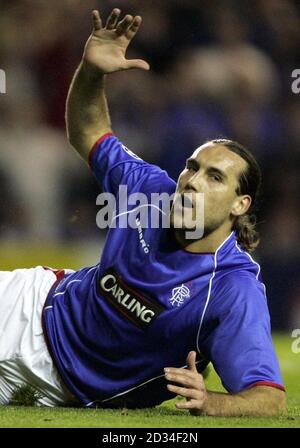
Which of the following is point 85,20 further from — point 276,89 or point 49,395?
point 49,395

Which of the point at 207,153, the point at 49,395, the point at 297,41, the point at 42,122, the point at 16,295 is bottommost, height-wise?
the point at 49,395

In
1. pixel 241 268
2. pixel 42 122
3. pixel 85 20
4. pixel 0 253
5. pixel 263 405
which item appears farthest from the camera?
pixel 85 20

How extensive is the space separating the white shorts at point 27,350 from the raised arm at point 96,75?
0.79 m

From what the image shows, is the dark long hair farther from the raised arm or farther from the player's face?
the raised arm

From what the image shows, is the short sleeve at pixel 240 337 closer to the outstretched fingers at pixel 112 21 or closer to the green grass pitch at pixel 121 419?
the green grass pitch at pixel 121 419

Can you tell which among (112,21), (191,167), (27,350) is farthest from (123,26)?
(27,350)

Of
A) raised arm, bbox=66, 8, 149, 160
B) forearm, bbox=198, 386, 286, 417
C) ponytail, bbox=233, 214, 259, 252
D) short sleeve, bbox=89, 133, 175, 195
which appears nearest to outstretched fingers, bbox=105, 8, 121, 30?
raised arm, bbox=66, 8, 149, 160

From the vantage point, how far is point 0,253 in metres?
8.35

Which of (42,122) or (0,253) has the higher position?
(42,122)

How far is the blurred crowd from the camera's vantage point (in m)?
8.62

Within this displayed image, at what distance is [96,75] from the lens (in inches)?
196

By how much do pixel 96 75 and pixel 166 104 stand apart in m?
4.42

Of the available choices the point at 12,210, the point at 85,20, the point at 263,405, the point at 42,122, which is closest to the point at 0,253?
the point at 12,210

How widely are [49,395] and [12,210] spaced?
4.22 metres
